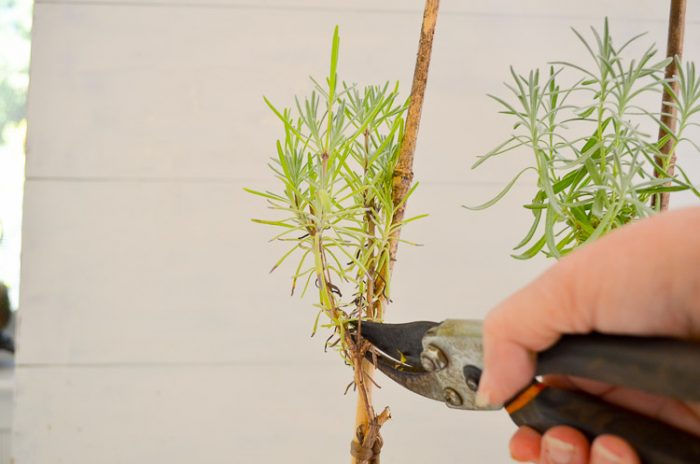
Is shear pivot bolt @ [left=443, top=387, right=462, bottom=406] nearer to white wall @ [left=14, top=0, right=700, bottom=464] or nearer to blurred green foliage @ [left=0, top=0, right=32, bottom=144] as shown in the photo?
white wall @ [left=14, top=0, right=700, bottom=464]

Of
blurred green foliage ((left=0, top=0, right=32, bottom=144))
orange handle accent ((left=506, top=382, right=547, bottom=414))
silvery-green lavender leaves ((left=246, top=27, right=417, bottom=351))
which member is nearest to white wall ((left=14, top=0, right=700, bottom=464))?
blurred green foliage ((left=0, top=0, right=32, bottom=144))

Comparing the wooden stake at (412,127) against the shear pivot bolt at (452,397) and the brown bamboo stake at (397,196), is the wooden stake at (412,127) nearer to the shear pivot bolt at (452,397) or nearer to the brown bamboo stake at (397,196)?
the brown bamboo stake at (397,196)

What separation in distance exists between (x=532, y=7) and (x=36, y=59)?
70cm

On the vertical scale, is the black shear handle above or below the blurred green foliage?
below

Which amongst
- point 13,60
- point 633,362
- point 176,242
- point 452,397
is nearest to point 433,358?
point 452,397

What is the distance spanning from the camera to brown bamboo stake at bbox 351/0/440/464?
49 centimetres

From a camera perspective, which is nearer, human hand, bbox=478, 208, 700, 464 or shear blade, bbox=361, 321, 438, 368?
human hand, bbox=478, 208, 700, 464

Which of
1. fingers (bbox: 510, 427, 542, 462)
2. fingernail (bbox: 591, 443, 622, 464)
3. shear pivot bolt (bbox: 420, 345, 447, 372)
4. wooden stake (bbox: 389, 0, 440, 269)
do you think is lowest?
fingers (bbox: 510, 427, 542, 462)

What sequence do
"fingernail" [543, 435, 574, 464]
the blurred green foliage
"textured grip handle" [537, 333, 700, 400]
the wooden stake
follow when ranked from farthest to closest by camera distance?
1. the blurred green foliage
2. the wooden stake
3. "fingernail" [543, 435, 574, 464]
4. "textured grip handle" [537, 333, 700, 400]

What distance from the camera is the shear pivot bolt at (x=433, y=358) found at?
1.38 feet

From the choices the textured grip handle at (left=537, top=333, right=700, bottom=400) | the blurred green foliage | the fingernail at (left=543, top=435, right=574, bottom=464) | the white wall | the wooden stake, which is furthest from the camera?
the blurred green foliage

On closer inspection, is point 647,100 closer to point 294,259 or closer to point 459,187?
point 459,187

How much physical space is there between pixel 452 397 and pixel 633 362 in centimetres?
14

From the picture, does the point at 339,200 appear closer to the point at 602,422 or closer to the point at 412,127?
the point at 412,127
